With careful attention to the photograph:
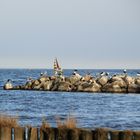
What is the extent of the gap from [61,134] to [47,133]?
0.26 meters

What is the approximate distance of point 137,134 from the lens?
1070cm

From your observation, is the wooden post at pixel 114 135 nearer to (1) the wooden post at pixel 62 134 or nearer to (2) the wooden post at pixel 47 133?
(1) the wooden post at pixel 62 134

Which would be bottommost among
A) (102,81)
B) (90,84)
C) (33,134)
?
(90,84)

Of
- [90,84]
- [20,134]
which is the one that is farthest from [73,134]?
[90,84]

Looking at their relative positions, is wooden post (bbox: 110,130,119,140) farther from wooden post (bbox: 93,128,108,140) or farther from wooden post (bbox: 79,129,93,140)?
wooden post (bbox: 79,129,93,140)

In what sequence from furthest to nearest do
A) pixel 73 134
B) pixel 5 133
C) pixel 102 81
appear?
pixel 102 81 < pixel 5 133 < pixel 73 134

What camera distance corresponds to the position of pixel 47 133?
11.4 metres

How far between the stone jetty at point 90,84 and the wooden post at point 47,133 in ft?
176

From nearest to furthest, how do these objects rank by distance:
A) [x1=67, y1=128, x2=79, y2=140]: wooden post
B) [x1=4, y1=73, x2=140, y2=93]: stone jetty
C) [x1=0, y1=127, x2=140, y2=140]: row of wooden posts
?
1. [x1=0, y1=127, x2=140, y2=140]: row of wooden posts
2. [x1=67, y1=128, x2=79, y2=140]: wooden post
3. [x1=4, y1=73, x2=140, y2=93]: stone jetty

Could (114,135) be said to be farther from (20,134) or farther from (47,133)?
(20,134)

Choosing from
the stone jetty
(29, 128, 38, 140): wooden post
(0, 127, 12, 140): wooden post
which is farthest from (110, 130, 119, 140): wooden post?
the stone jetty

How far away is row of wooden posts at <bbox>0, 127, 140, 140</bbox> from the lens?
35.8ft

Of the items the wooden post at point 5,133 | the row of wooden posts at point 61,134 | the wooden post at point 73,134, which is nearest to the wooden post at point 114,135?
the row of wooden posts at point 61,134

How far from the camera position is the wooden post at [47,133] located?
1133 cm
